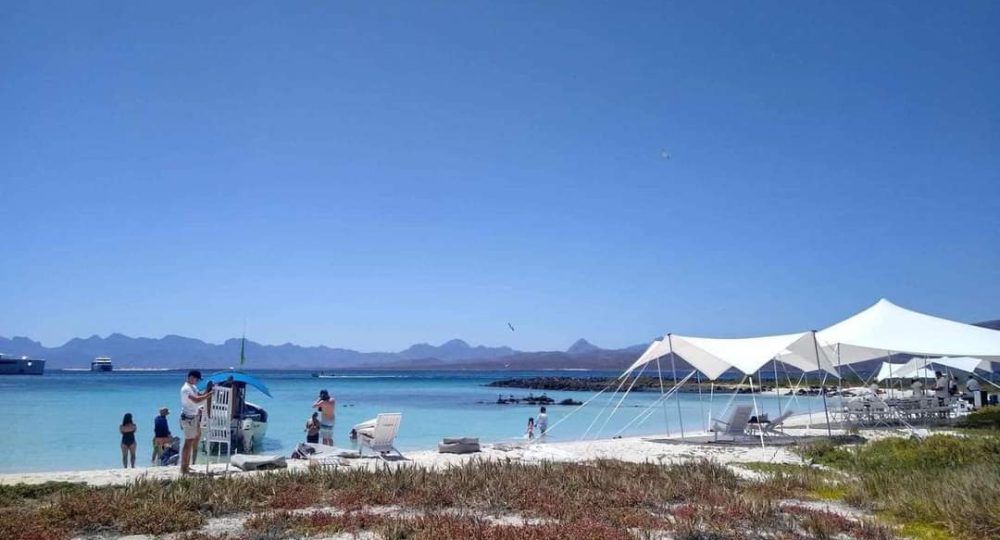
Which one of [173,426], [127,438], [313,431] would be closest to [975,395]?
[313,431]

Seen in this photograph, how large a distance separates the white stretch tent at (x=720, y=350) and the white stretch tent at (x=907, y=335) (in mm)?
1624

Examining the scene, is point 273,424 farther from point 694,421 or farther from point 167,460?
point 694,421

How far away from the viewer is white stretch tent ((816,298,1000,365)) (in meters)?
18.8

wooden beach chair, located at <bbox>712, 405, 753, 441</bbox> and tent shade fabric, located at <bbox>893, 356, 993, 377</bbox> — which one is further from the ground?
tent shade fabric, located at <bbox>893, 356, 993, 377</bbox>

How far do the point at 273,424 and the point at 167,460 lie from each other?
49.1ft

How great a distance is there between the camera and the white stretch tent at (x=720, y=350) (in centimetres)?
1758

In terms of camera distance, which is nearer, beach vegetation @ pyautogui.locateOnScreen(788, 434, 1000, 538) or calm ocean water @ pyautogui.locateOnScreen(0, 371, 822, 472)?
beach vegetation @ pyautogui.locateOnScreen(788, 434, 1000, 538)

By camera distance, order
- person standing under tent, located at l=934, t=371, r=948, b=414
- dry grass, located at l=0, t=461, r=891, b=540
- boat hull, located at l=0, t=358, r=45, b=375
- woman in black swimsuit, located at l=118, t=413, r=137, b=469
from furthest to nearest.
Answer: boat hull, located at l=0, t=358, r=45, b=375, person standing under tent, located at l=934, t=371, r=948, b=414, woman in black swimsuit, located at l=118, t=413, r=137, b=469, dry grass, located at l=0, t=461, r=891, b=540

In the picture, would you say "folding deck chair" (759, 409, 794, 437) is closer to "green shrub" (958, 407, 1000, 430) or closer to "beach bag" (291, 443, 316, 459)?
"green shrub" (958, 407, 1000, 430)

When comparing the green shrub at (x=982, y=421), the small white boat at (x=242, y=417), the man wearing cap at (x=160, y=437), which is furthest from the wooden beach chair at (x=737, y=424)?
the man wearing cap at (x=160, y=437)

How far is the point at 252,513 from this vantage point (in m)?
7.59

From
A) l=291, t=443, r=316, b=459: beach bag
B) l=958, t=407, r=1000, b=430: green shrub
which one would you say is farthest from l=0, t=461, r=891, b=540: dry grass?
l=958, t=407, r=1000, b=430: green shrub

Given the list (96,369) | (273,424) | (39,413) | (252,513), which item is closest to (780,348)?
(252,513)

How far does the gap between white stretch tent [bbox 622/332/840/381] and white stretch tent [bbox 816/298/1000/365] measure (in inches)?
63.9
